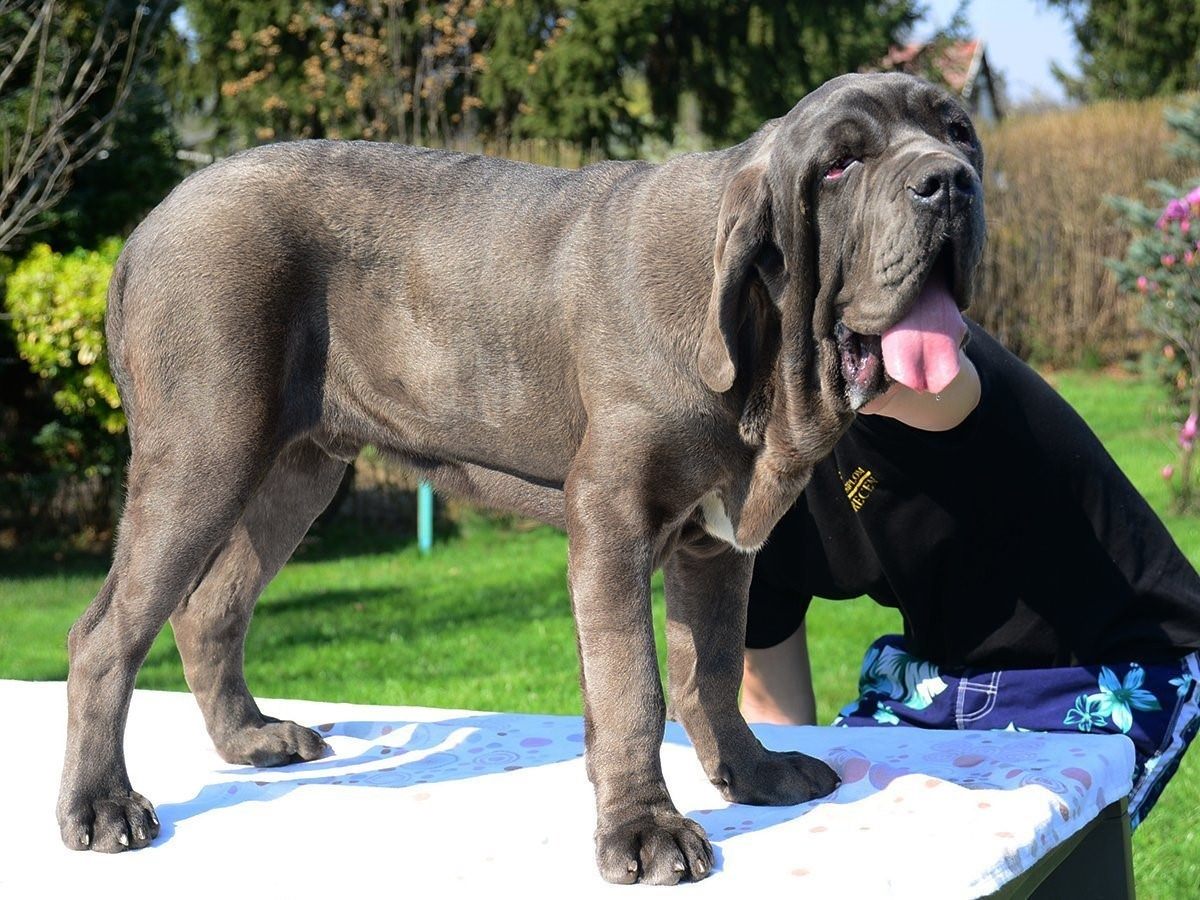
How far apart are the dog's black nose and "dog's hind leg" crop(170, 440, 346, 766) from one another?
1509mm

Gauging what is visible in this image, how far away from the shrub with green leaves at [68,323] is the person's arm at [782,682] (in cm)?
576

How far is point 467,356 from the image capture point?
2514mm

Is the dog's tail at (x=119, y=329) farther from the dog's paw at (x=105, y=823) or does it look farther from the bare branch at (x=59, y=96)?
the bare branch at (x=59, y=96)

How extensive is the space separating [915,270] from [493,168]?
0.96m

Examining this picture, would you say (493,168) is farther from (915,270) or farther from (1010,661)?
(1010,661)

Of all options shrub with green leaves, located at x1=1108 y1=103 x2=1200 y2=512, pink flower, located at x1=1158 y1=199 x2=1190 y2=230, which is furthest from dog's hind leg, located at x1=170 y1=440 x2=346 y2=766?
pink flower, located at x1=1158 y1=199 x2=1190 y2=230

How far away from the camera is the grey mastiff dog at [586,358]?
2.15 metres

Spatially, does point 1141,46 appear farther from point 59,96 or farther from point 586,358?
point 586,358

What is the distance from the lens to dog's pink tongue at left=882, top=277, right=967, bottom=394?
2.12 m

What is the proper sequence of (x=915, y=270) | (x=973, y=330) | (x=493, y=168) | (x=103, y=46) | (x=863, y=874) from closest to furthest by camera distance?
(x=915, y=270) → (x=863, y=874) → (x=493, y=168) → (x=973, y=330) → (x=103, y=46)

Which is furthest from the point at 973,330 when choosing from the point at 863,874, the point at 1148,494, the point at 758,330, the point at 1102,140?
the point at 1102,140

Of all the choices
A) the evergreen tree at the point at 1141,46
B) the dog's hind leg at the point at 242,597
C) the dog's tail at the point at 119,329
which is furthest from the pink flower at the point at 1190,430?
the evergreen tree at the point at 1141,46

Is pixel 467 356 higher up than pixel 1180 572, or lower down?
higher up

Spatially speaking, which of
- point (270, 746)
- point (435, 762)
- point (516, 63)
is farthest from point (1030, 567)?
point (516, 63)
